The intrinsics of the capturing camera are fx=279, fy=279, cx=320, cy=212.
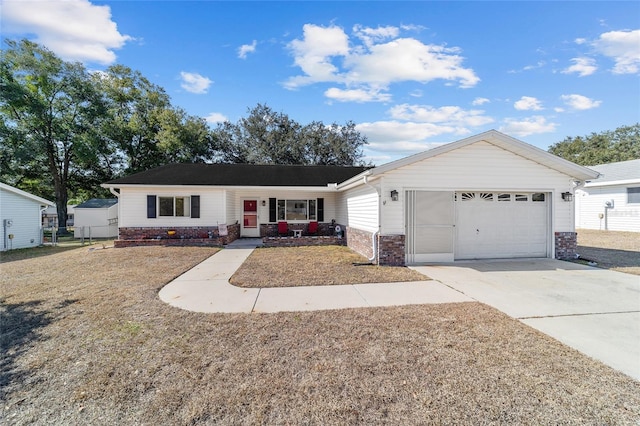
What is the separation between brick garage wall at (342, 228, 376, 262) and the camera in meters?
9.15

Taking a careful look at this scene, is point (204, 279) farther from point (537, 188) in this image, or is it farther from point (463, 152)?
point (537, 188)

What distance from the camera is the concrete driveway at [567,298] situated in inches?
141

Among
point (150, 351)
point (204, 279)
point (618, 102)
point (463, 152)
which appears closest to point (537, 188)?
point (463, 152)

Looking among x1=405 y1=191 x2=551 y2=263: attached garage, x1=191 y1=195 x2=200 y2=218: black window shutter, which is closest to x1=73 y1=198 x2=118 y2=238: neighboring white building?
x1=191 y1=195 x2=200 y2=218: black window shutter

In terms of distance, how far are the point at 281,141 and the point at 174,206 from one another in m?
18.8

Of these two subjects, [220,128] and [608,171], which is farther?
[220,128]

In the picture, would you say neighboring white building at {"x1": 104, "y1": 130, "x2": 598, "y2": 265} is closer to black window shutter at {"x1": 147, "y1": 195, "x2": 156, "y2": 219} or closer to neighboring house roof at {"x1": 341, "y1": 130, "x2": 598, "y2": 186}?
neighboring house roof at {"x1": 341, "y1": 130, "x2": 598, "y2": 186}

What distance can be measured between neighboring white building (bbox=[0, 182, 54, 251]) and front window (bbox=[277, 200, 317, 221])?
40.7 ft

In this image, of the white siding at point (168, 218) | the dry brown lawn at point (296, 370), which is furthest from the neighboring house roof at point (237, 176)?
the dry brown lawn at point (296, 370)

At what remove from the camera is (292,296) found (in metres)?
5.43

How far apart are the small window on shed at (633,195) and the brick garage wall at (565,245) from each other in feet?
39.6

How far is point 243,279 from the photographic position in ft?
21.7

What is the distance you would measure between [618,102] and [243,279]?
2194 cm

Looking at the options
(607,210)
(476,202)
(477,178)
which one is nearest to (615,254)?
(476,202)
